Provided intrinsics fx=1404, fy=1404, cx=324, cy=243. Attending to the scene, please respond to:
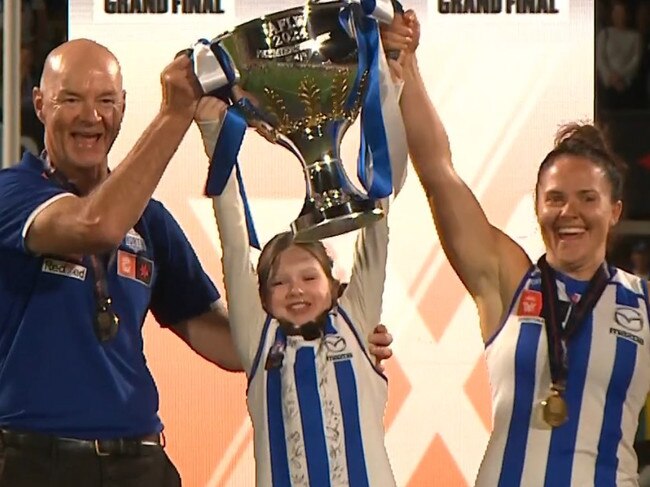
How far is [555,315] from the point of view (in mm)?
2365

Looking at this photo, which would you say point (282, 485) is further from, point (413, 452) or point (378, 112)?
point (413, 452)

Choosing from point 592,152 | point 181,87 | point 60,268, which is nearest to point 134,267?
point 60,268

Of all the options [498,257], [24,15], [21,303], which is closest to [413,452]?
[498,257]

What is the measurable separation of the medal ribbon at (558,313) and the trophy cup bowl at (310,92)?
35 centimetres

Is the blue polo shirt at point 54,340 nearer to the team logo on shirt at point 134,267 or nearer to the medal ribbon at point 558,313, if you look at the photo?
the team logo on shirt at point 134,267

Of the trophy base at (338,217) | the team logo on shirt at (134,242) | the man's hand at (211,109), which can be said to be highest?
the man's hand at (211,109)

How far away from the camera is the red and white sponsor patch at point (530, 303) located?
7.84ft

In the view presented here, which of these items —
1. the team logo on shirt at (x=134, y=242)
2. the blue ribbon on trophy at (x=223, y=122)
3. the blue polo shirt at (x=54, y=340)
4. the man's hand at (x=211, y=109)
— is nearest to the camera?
the blue ribbon on trophy at (x=223, y=122)

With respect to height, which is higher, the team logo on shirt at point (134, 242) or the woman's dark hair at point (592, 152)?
the woman's dark hair at point (592, 152)

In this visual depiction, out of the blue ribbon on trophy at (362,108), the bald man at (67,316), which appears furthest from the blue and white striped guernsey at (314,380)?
the bald man at (67,316)

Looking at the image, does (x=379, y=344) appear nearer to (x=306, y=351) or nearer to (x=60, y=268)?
(x=306, y=351)

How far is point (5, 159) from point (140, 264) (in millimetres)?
1164

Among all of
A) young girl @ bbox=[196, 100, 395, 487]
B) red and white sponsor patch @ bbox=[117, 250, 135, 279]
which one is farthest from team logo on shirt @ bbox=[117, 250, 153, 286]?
young girl @ bbox=[196, 100, 395, 487]

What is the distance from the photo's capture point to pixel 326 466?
2268mm
